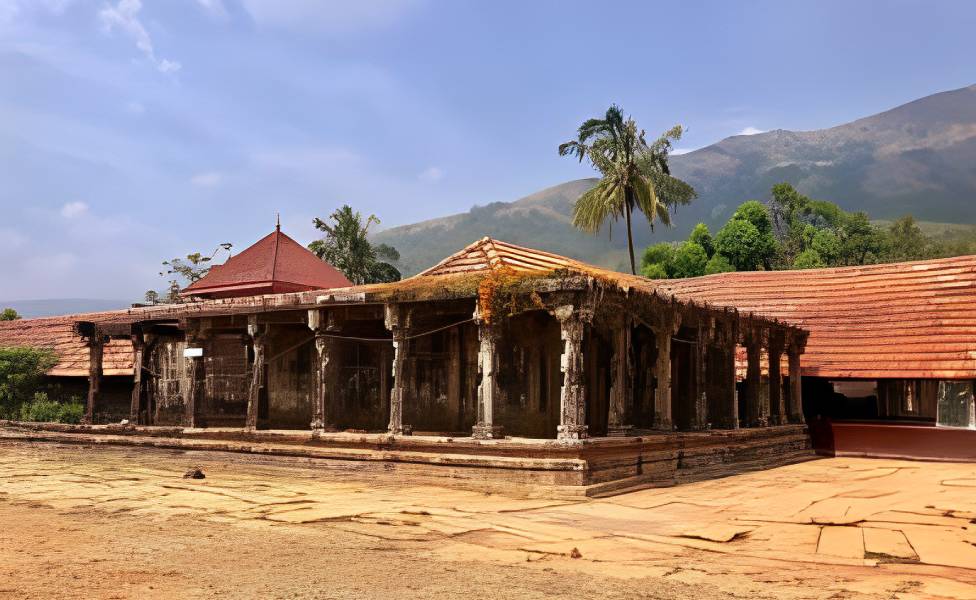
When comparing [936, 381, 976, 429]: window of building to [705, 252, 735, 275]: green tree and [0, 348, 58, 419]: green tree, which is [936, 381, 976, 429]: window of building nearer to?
[0, 348, 58, 419]: green tree

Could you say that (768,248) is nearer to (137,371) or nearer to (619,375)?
(619,375)

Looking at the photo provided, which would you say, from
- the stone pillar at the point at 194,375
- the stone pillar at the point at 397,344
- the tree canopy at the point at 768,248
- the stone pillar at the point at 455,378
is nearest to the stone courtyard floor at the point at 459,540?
the stone pillar at the point at 397,344

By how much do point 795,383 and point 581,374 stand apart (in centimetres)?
1103

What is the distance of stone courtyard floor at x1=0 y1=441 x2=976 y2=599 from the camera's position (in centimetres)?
655

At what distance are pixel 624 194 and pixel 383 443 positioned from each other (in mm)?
23652

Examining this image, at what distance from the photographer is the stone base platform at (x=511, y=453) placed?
40.5ft

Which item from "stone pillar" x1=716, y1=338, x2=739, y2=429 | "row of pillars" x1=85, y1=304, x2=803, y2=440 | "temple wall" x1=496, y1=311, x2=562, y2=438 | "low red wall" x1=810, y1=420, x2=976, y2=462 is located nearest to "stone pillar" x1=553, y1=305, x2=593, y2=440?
"row of pillars" x1=85, y1=304, x2=803, y2=440

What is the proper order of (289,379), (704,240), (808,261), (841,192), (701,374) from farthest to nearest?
(841,192) → (704,240) → (808,261) → (289,379) → (701,374)

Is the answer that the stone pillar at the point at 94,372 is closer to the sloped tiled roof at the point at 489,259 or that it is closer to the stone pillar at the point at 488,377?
the sloped tiled roof at the point at 489,259

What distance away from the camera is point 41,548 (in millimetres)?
7828

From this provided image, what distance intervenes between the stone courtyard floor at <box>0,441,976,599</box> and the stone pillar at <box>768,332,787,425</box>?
6.10m

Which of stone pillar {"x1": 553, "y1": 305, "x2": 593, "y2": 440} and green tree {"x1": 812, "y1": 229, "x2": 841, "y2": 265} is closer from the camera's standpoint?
stone pillar {"x1": 553, "y1": 305, "x2": 593, "y2": 440}

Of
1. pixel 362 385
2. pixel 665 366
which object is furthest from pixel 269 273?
pixel 665 366

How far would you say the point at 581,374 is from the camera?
1259 centimetres
